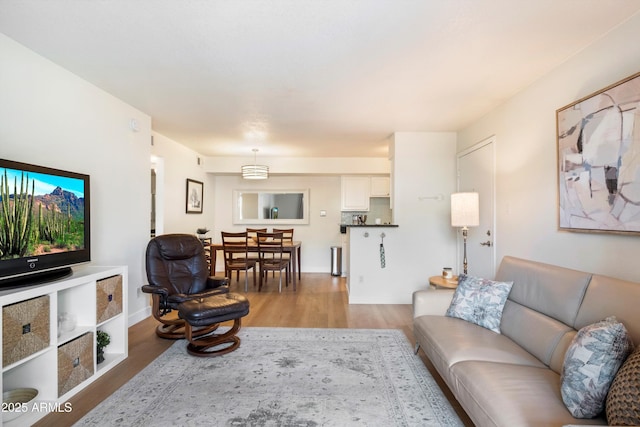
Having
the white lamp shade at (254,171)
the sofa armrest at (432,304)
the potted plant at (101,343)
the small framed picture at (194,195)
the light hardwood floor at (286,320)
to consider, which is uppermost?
the white lamp shade at (254,171)

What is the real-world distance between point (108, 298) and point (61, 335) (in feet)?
1.26

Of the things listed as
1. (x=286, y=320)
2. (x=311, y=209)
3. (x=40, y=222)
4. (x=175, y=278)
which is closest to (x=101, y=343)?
(x=175, y=278)

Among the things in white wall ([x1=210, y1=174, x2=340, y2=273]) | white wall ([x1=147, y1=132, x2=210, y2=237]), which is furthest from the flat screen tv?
white wall ([x1=210, y1=174, x2=340, y2=273])

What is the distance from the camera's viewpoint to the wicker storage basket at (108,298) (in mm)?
2225

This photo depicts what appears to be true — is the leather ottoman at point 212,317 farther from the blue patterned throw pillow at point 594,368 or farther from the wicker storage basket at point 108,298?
the blue patterned throw pillow at point 594,368

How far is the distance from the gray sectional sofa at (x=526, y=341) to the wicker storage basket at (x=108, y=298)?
2.39 metres

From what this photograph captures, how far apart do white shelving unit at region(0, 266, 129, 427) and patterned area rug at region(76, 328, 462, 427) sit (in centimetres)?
28

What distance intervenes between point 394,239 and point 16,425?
382cm

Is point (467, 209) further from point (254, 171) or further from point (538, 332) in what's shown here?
point (254, 171)

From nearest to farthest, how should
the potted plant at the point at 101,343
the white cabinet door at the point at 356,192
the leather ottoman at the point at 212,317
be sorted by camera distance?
the potted plant at the point at 101,343, the leather ottoman at the point at 212,317, the white cabinet door at the point at 356,192

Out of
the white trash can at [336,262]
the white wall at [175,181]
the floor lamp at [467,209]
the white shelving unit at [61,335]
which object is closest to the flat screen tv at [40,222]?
the white shelving unit at [61,335]

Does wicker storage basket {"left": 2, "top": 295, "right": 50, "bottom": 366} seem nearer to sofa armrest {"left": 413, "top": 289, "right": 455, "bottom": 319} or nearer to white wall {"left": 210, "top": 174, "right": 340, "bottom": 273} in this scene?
sofa armrest {"left": 413, "top": 289, "right": 455, "bottom": 319}

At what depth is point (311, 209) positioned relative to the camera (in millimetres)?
6535

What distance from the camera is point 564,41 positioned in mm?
2006
